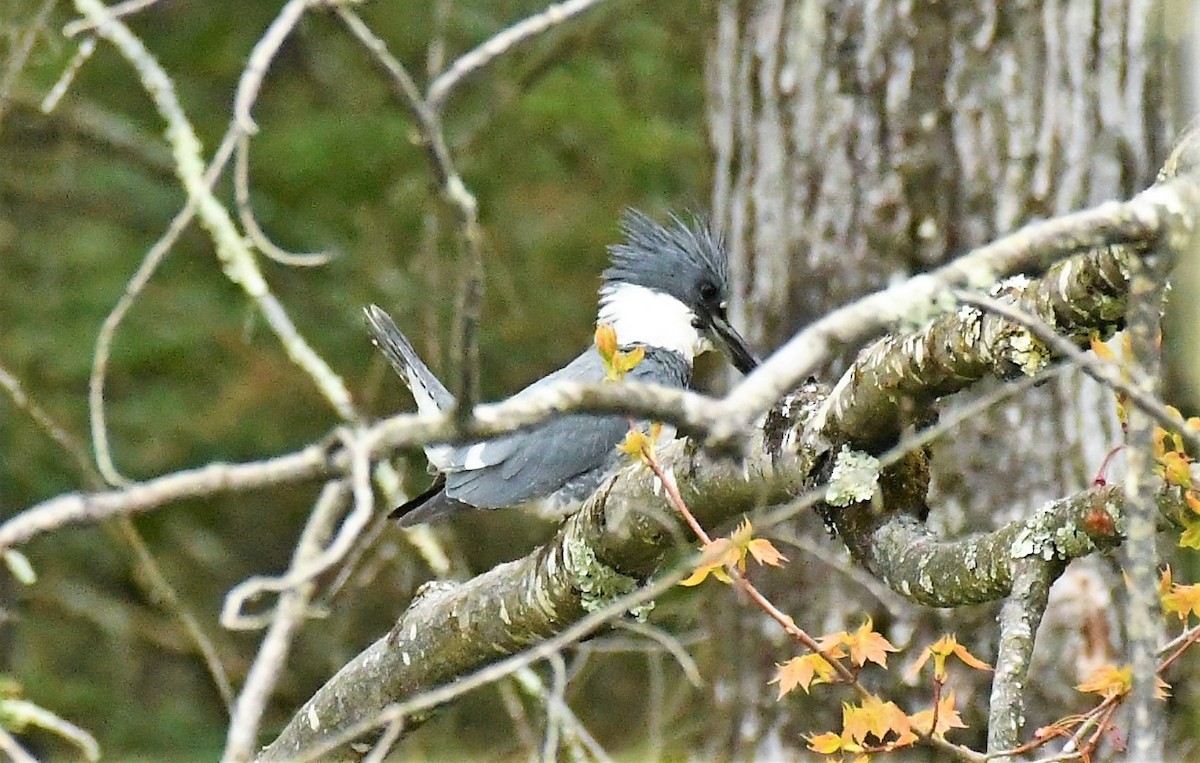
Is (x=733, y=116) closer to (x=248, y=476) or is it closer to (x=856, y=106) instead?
(x=856, y=106)

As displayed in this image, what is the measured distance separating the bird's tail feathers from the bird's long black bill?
2.17 ft

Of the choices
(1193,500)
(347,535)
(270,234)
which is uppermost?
(270,234)

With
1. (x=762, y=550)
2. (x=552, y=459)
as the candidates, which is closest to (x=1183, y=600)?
(x=762, y=550)

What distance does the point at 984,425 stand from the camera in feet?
10.3

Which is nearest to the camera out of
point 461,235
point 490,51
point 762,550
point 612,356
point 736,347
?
point 461,235

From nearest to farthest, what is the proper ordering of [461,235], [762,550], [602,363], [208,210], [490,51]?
[461,235]
[490,51]
[762,550]
[208,210]
[602,363]

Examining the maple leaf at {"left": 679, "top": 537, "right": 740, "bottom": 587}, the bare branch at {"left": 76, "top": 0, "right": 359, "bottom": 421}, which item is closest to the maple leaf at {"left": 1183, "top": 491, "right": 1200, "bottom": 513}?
the maple leaf at {"left": 679, "top": 537, "right": 740, "bottom": 587}

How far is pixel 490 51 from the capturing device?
114 cm

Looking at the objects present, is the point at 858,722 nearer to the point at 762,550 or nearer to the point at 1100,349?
the point at 762,550

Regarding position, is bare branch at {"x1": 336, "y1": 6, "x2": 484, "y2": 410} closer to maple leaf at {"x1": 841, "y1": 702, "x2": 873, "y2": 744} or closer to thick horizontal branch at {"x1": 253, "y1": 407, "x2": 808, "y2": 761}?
thick horizontal branch at {"x1": 253, "y1": 407, "x2": 808, "y2": 761}

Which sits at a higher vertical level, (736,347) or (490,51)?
(736,347)

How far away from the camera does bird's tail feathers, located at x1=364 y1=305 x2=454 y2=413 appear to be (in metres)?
3.53

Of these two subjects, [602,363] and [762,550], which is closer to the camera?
[762,550]

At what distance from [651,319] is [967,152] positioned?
1089 millimetres
